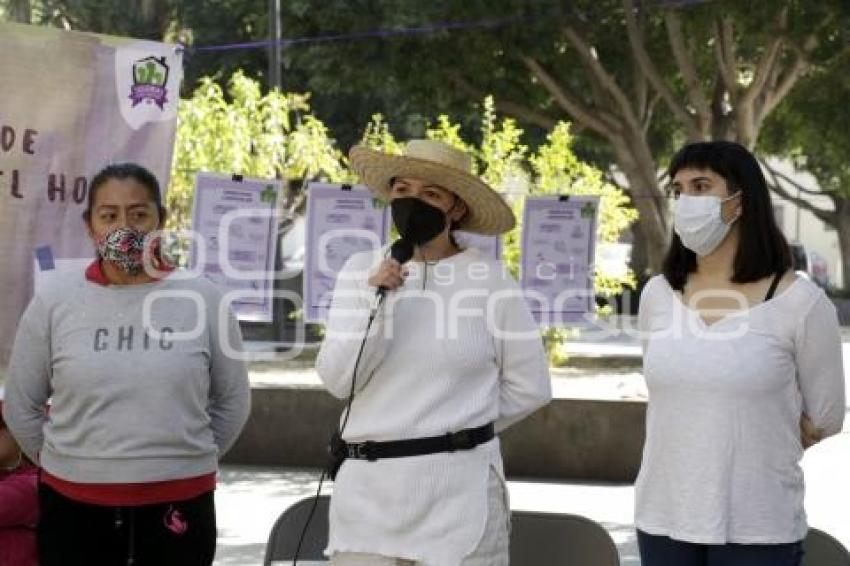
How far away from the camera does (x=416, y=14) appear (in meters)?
15.4

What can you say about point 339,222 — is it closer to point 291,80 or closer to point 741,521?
point 741,521

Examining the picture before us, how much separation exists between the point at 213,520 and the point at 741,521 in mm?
1459

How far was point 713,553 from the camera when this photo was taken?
3910 mm

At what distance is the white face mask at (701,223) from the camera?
13.1ft

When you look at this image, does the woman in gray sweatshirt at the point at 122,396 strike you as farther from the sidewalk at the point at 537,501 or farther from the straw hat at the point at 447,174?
the sidewalk at the point at 537,501

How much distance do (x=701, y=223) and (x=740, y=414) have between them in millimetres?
513

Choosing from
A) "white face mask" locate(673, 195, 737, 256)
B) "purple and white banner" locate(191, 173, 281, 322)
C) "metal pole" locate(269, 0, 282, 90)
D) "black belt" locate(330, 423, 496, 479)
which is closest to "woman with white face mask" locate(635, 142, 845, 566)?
"white face mask" locate(673, 195, 737, 256)

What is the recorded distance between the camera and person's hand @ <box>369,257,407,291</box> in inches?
148

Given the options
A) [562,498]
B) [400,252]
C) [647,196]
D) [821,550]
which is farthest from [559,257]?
[400,252]

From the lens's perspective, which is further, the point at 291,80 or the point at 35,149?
the point at 291,80

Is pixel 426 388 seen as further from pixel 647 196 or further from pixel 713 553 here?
pixel 647 196

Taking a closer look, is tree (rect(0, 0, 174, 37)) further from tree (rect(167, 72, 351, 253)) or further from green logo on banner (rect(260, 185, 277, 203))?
green logo on banner (rect(260, 185, 277, 203))

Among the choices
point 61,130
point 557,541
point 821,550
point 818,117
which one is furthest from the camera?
point 818,117

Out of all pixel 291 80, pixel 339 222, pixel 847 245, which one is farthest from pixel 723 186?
pixel 847 245
